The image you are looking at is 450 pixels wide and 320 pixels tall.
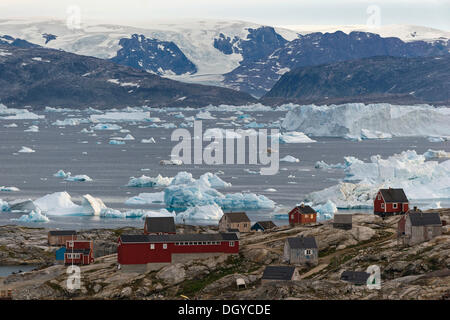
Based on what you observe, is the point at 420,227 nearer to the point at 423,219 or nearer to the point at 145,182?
the point at 423,219

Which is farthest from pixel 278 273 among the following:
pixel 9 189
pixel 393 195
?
pixel 9 189

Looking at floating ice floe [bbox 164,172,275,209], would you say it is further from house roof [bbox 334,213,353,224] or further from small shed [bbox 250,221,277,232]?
house roof [bbox 334,213,353,224]

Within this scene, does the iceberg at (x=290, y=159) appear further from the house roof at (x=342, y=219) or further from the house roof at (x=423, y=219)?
the house roof at (x=423, y=219)

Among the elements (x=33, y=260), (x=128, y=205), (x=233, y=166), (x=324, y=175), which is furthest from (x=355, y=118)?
(x=33, y=260)

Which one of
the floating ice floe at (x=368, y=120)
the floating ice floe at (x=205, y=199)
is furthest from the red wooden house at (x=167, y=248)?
the floating ice floe at (x=368, y=120)
